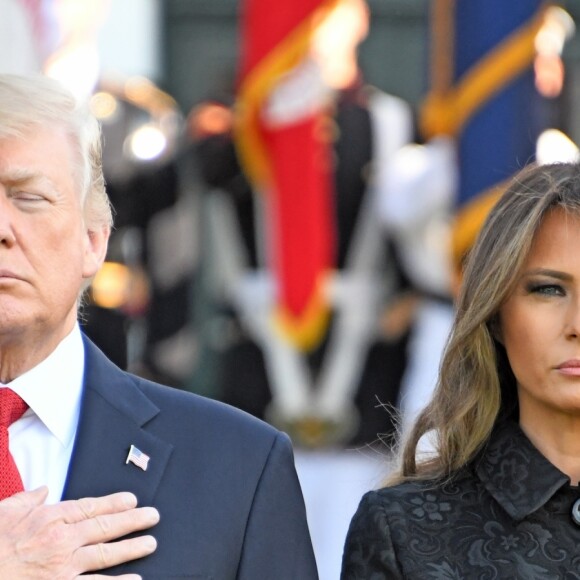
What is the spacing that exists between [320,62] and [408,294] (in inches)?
37.8

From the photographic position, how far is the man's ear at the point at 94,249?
337cm

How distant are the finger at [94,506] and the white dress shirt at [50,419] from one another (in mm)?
68

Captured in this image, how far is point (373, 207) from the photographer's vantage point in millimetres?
6855

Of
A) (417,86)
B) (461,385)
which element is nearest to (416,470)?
(461,385)

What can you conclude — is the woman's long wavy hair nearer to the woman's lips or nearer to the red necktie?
the woman's lips

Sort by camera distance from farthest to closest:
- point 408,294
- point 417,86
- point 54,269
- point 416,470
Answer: point 417,86 → point 408,294 → point 416,470 → point 54,269

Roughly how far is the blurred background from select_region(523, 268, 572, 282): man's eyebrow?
10.6 ft

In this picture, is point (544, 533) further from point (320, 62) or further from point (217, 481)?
point (320, 62)

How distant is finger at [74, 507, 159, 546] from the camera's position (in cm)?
312

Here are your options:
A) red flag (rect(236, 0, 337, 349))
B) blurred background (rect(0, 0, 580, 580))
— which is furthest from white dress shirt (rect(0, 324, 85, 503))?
red flag (rect(236, 0, 337, 349))

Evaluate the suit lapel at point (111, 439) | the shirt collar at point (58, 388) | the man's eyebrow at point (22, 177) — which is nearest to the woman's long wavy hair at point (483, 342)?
the suit lapel at point (111, 439)

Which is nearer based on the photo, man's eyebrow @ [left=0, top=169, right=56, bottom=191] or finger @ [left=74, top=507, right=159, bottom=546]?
finger @ [left=74, top=507, right=159, bottom=546]

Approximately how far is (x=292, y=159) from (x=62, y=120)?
3625 mm

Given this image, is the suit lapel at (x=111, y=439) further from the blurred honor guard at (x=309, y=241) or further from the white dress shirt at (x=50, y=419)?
the blurred honor guard at (x=309, y=241)
